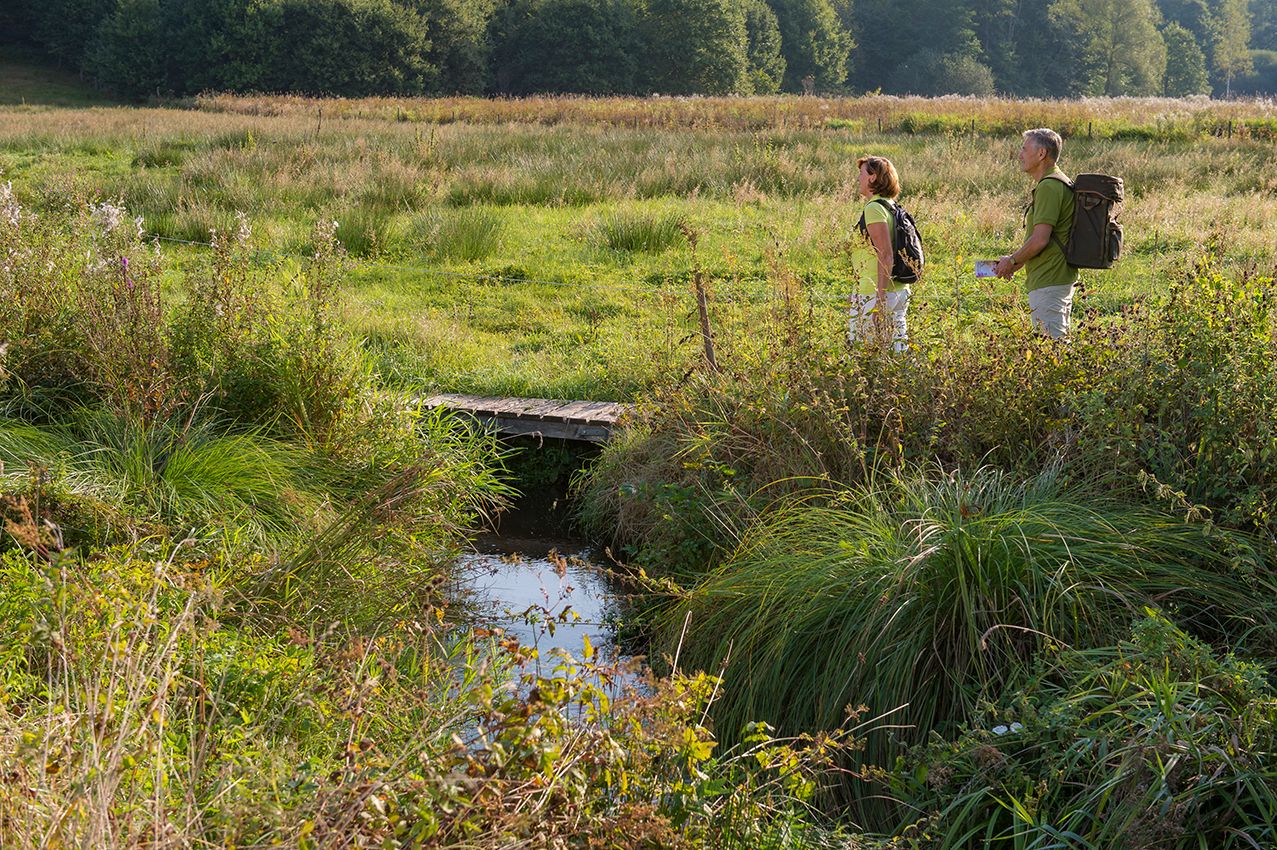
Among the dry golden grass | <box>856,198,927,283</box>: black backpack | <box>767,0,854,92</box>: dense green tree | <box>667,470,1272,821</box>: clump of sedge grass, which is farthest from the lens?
<box>767,0,854,92</box>: dense green tree

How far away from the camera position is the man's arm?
6672 millimetres

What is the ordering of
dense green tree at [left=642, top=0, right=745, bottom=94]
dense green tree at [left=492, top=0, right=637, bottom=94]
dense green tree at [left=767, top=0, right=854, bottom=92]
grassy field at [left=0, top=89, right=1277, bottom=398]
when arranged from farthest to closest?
dense green tree at [left=767, top=0, right=854, bottom=92], dense green tree at [left=642, top=0, right=745, bottom=94], dense green tree at [left=492, top=0, right=637, bottom=94], grassy field at [left=0, top=89, right=1277, bottom=398]

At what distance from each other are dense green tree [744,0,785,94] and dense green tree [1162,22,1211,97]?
108ft

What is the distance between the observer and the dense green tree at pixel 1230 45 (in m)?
88.8

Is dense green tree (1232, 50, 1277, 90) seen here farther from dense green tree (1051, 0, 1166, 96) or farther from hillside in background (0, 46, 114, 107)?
hillside in background (0, 46, 114, 107)

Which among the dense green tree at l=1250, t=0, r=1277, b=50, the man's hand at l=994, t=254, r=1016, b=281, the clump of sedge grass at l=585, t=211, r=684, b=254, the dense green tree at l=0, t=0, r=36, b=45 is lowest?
the clump of sedge grass at l=585, t=211, r=684, b=254

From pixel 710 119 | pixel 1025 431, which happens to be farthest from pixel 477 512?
pixel 710 119

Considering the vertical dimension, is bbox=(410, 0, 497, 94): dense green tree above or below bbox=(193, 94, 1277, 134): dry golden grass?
above

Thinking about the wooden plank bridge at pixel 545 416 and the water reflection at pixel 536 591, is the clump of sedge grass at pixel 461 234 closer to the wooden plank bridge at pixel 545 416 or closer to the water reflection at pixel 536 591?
the wooden plank bridge at pixel 545 416

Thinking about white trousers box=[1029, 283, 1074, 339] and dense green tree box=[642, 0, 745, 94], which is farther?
dense green tree box=[642, 0, 745, 94]

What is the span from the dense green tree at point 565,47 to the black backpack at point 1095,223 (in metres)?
51.3

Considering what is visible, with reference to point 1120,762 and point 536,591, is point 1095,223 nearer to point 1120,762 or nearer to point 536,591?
point 536,591

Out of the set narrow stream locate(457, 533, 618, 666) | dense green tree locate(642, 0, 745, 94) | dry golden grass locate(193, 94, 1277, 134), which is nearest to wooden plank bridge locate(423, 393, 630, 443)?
narrow stream locate(457, 533, 618, 666)

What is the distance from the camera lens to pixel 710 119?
2620 cm
